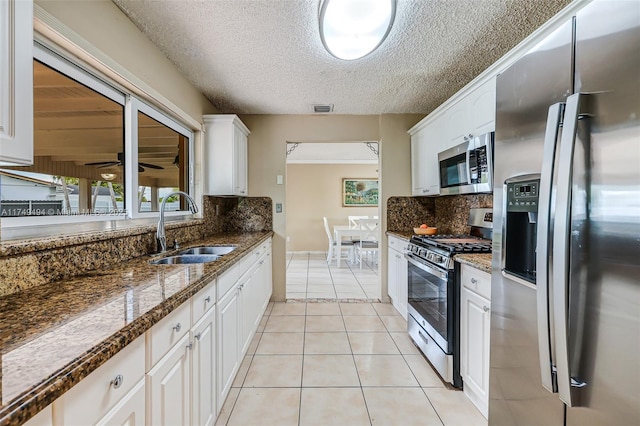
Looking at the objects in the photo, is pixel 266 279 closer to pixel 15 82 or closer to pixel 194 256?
pixel 194 256

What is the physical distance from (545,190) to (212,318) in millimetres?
1496

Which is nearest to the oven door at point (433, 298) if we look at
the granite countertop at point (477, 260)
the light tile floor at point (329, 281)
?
the granite countertop at point (477, 260)

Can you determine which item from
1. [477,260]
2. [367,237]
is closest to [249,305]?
[477,260]

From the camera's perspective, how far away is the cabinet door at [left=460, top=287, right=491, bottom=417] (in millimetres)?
1593

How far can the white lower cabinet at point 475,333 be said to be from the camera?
62.6 inches

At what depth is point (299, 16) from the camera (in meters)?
1.75

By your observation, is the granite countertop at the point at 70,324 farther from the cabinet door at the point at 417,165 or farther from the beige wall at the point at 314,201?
the beige wall at the point at 314,201

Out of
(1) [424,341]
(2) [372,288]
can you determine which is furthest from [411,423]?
(2) [372,288]

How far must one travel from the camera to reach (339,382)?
200 centimetres

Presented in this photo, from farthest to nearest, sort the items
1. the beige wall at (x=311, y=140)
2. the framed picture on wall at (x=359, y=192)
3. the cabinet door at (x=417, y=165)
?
1. the framed picture on wall at (x=359, y=192)
2. the beige wall at (x=311, y=140)
3. the cabinet door at (x=417, y=165)

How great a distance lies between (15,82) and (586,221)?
158cm

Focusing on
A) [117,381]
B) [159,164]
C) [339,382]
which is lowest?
[339,382]

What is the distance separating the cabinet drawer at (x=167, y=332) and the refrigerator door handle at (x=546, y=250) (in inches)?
48.2

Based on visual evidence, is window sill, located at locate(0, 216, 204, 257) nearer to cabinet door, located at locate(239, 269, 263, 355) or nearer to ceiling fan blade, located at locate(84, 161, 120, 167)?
ceiling fan blade, located at locate(84, 161, 120, 167)
